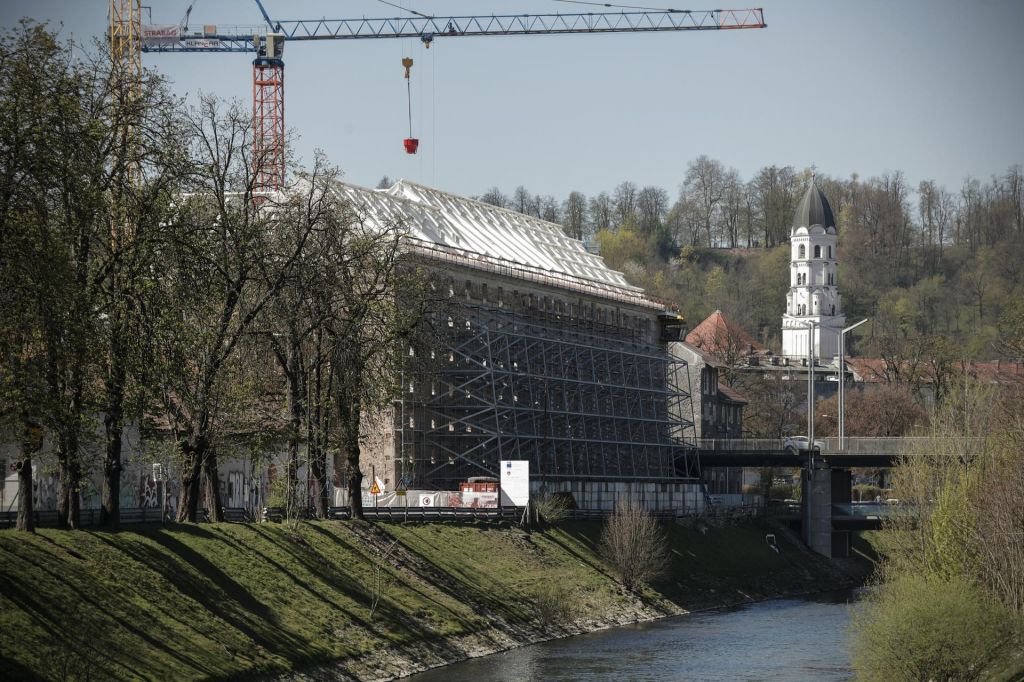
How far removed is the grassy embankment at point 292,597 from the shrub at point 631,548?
2.80 feet

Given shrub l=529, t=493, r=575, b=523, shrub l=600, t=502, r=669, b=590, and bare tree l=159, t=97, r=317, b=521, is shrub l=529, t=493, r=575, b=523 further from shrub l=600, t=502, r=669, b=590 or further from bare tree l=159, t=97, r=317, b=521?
bare tree l=159, t=97, r=317, b=521

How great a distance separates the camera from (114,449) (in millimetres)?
50188

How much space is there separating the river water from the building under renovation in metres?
14.9

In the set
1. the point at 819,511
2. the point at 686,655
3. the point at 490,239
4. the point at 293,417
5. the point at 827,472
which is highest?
the point at 490,239

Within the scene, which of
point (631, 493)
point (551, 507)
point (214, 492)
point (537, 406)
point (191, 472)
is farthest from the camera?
point (631, 493)

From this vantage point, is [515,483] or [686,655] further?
[515,483]

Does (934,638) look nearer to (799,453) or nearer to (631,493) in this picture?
(631,493)

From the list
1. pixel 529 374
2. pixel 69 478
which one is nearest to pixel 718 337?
pixel 529 374

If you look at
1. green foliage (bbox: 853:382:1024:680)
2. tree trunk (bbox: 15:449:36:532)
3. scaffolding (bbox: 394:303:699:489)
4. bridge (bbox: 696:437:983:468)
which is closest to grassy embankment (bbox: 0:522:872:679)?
tree trunk (bbox: 15:449:36:532)

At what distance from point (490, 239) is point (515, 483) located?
3336 centimetres

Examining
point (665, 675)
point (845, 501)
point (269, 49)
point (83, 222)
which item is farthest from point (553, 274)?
point (83, 222)

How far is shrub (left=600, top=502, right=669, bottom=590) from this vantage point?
77062 millimetres

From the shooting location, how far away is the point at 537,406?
97.0 meters

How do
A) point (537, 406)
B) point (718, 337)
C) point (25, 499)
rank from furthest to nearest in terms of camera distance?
point (718, 337) → point (537, 406) → point (25, 499)
